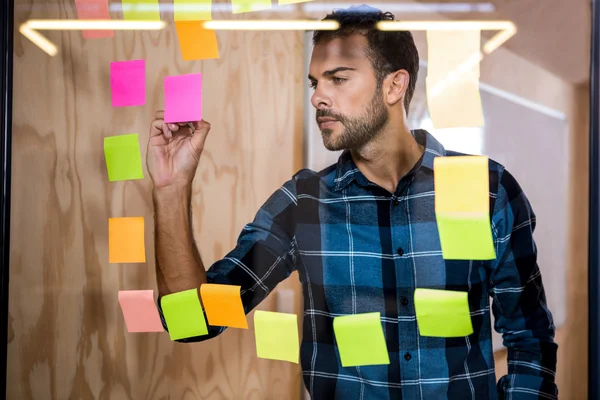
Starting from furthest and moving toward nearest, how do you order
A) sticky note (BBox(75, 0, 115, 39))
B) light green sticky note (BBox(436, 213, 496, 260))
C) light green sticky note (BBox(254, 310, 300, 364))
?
1. sticky note (BBox(75, 0, 115, 39))
2. light green sticky note (BBox(254, 310, 300, 364))
3. light green sticky note (BBox(436, 213, 496, 260))

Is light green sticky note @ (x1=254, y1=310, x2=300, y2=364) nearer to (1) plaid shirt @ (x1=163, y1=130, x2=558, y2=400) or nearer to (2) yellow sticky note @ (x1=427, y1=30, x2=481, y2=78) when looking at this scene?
(1) plaid shirt @ (x1=163, y1=130, x2=558, y2=400)

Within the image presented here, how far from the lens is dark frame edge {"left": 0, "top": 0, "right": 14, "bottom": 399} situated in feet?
4.35

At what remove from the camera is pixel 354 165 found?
1154mm

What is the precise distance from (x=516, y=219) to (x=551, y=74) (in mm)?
291

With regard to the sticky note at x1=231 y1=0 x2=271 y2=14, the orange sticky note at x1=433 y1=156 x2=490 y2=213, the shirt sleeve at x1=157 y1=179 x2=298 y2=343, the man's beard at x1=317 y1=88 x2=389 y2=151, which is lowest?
the shirt sleeve at x1=157 y1=179 x2=298 y2=343

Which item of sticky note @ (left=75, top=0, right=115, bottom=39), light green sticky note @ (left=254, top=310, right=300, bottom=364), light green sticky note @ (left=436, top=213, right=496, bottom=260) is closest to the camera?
light green sticky note @ (left=436, top=213, right=496, bottom=260)

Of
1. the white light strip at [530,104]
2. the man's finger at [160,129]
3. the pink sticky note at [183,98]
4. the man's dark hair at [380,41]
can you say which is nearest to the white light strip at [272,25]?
the man's dark hair at [380,41]

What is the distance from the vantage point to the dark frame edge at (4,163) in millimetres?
1326

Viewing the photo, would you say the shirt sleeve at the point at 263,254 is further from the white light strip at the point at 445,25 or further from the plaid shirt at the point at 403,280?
the white light strip at the point at 445,25

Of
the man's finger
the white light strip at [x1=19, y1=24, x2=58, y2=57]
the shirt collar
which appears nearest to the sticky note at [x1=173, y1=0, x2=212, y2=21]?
the man's finger

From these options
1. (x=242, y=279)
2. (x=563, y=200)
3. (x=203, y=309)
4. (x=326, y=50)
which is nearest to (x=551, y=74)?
(x=563, y=200)

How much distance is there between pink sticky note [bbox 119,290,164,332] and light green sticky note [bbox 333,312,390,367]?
1.36 feet

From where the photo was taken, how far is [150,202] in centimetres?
126

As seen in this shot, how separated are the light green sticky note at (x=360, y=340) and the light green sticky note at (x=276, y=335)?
0.09 meters
